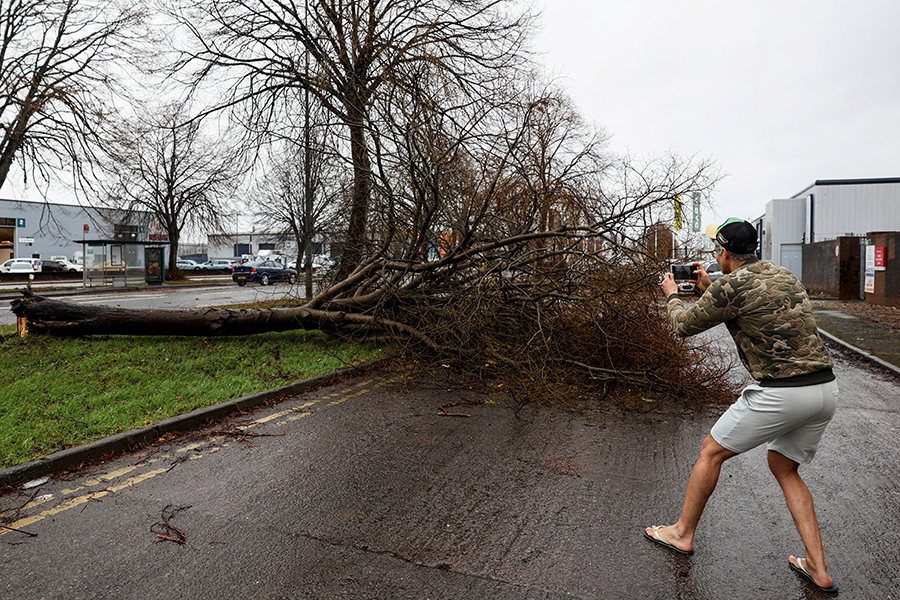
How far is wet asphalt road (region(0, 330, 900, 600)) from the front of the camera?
3.02 metres

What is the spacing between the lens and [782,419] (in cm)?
303

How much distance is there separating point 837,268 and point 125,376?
25.6m

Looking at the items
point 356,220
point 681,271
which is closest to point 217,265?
point 356,220

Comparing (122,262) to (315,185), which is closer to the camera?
(315,185)

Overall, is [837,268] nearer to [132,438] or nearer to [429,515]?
[429,515]

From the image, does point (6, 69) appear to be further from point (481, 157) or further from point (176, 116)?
point (481, 157)

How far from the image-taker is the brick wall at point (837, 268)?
22.8 m

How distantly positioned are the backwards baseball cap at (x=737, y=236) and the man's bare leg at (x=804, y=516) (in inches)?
45.5

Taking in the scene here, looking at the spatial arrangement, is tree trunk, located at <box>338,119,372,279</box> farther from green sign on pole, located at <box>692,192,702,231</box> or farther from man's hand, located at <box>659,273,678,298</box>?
man's hand, located at <box>659,273,678,298</box>

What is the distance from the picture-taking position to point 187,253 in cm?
9438

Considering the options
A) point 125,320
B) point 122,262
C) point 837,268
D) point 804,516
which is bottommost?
point 804,516

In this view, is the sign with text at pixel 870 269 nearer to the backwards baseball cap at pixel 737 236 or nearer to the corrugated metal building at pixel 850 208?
the corrugated metal building at pixel 850 208

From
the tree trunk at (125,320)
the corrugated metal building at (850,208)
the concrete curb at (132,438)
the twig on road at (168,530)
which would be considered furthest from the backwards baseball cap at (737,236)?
the corrugated metal building at (850,208)

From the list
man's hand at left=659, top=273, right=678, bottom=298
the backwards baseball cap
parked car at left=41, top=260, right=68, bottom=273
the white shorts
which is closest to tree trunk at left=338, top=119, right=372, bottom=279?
man's hand at left=659, top=273, right=678, bottom=298
